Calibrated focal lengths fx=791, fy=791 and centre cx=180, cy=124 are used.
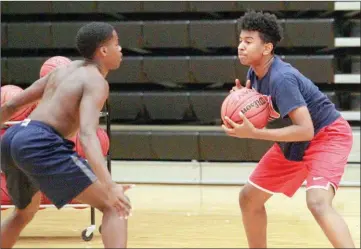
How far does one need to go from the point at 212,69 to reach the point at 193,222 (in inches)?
88.2

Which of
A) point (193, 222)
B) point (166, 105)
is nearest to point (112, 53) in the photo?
point (193, 222)

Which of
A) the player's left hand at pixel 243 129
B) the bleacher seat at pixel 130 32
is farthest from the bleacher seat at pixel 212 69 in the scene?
the player's left hand at pixel 243 129

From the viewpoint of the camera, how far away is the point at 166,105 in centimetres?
786

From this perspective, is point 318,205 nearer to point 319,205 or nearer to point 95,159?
point 319,205

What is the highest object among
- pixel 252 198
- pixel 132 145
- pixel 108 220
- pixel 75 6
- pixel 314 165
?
pixel 75 6

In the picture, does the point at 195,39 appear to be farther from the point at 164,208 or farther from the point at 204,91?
the point at 164,208

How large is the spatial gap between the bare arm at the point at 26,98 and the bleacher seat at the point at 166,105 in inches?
158

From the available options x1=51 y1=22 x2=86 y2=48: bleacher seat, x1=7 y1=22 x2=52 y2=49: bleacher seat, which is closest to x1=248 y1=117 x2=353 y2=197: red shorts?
x1=51 y1=22 x2=86 y2=48: bleacher seat

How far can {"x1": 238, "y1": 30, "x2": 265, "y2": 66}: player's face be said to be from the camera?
4.03m

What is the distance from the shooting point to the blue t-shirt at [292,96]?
3.84 metres

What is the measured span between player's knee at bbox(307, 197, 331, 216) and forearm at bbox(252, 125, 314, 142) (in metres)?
0.30

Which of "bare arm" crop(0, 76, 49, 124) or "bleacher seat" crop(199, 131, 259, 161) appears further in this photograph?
"bleacher seat" crop(199, 131, 259, 161)

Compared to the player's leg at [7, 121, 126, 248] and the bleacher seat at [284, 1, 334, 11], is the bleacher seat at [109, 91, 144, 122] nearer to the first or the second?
the bleacher seat at [284, 1, 334, 11]

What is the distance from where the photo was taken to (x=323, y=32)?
7566 millimetres
